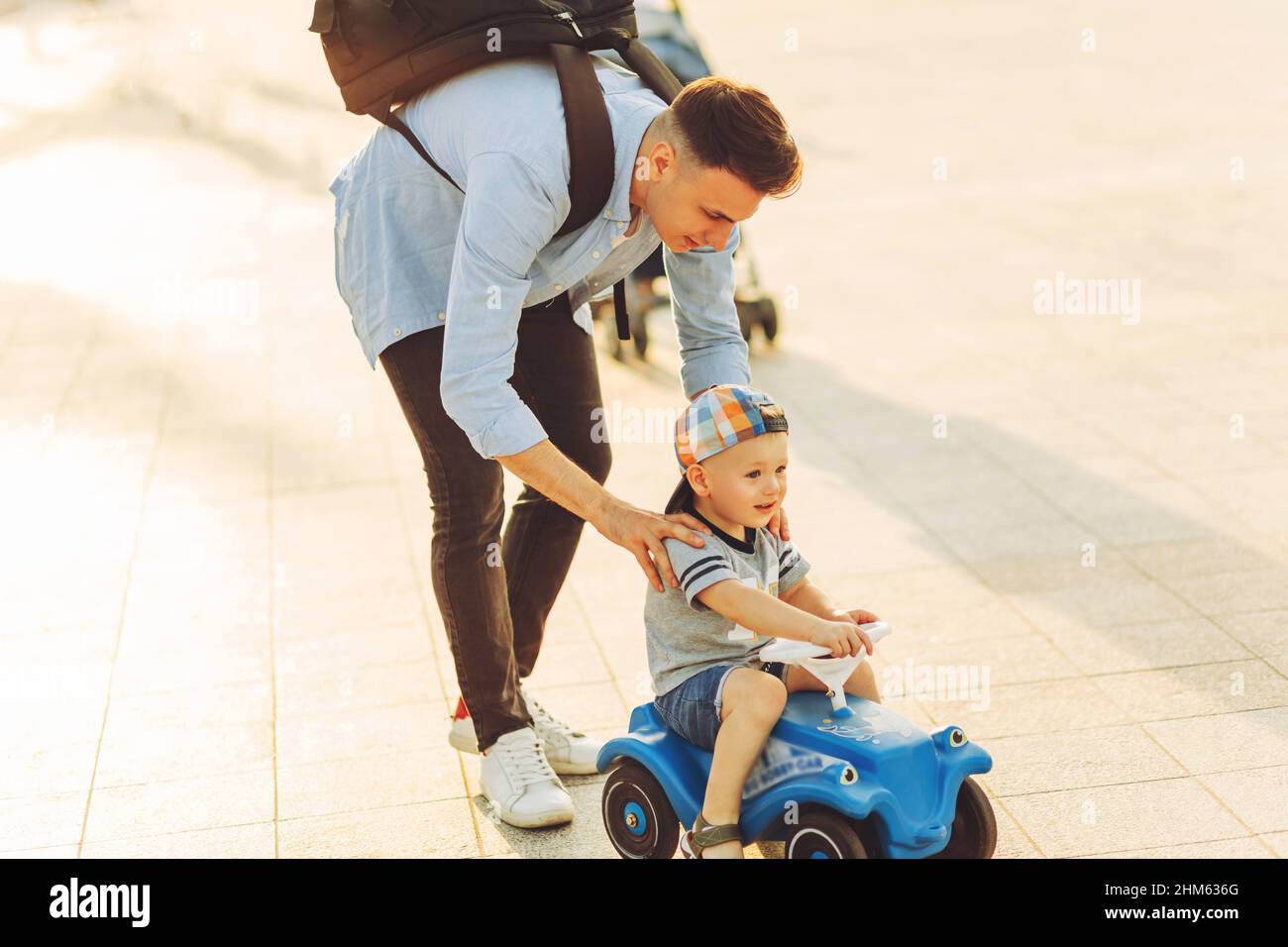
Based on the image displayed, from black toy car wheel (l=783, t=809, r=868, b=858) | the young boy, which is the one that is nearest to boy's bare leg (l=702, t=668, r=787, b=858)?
the young boy

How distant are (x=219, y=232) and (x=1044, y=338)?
18.1 feet

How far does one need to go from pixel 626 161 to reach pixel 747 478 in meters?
0.60

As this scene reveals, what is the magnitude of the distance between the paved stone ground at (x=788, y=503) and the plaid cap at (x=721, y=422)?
93 cm

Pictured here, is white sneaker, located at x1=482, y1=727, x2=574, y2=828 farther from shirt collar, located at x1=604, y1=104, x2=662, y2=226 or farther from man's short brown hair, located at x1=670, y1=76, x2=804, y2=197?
man's short brown hair, located at x1=670, y1=76, x2=804, y2=197

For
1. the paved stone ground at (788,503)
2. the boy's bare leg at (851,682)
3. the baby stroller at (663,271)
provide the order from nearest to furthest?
the boy's bare leg at (851,682)
the paved stone ground at (788,503)
the baby stroller at (663,271)

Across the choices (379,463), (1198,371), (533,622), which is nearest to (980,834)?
(533,622)

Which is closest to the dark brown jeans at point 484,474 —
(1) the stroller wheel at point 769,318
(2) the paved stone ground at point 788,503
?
(2) the paved stone ground at point 788,503

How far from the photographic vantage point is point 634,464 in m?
5.58

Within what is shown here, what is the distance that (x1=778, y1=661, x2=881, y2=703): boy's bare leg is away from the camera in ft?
9.30

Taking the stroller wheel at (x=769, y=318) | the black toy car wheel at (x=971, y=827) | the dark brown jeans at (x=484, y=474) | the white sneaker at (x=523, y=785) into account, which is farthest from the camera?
the stroller wheel at (x=769, y=318)

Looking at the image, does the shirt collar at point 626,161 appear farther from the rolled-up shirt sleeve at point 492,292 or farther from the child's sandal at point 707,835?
the child's sandal at point 707,835

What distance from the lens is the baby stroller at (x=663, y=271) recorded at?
6672mm
